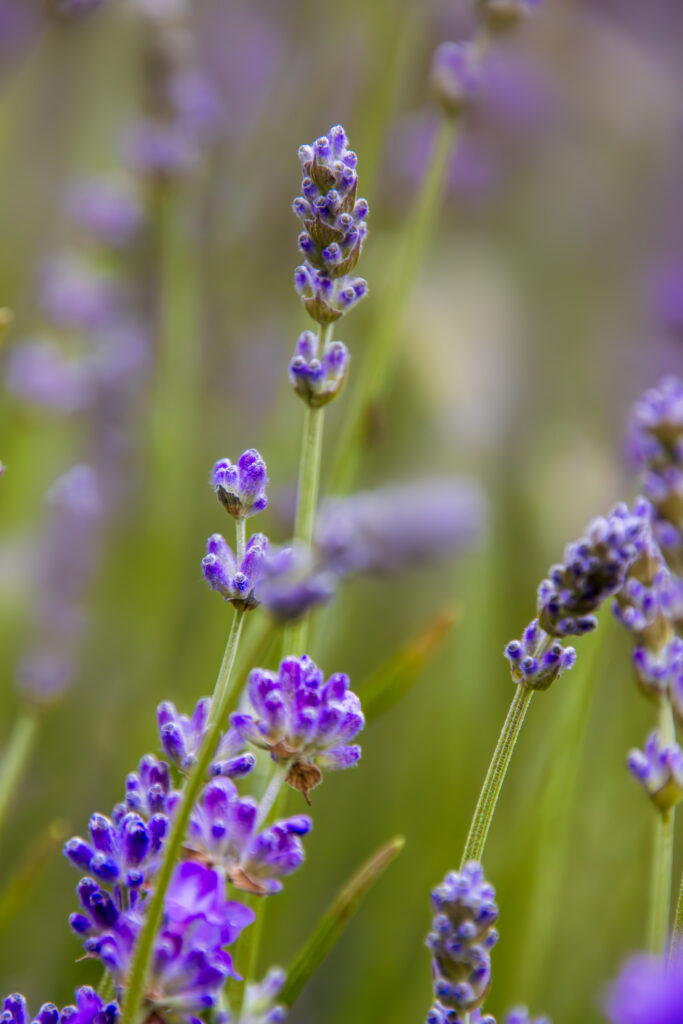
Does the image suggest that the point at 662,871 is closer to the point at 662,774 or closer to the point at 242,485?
the point at 662,774

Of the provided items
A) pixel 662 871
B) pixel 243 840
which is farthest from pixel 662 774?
pixel 243 840

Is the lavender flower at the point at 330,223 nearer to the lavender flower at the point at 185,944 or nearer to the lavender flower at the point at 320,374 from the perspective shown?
the lavender flower at the point at 320,374

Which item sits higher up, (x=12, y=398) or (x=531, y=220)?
(x=531, y=220)

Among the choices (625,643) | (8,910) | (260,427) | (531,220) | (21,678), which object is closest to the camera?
(8,910)

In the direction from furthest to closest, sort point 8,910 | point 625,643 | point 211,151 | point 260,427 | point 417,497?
point 211,151 < point 260,427 < point 625,643 < point 8,910 < point 417,497

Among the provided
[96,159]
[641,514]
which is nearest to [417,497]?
[641,514]

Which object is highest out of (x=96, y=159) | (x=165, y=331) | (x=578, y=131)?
(x=578, y=131)

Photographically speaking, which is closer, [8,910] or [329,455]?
[8,910]

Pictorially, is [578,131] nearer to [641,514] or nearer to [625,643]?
[625,643]
